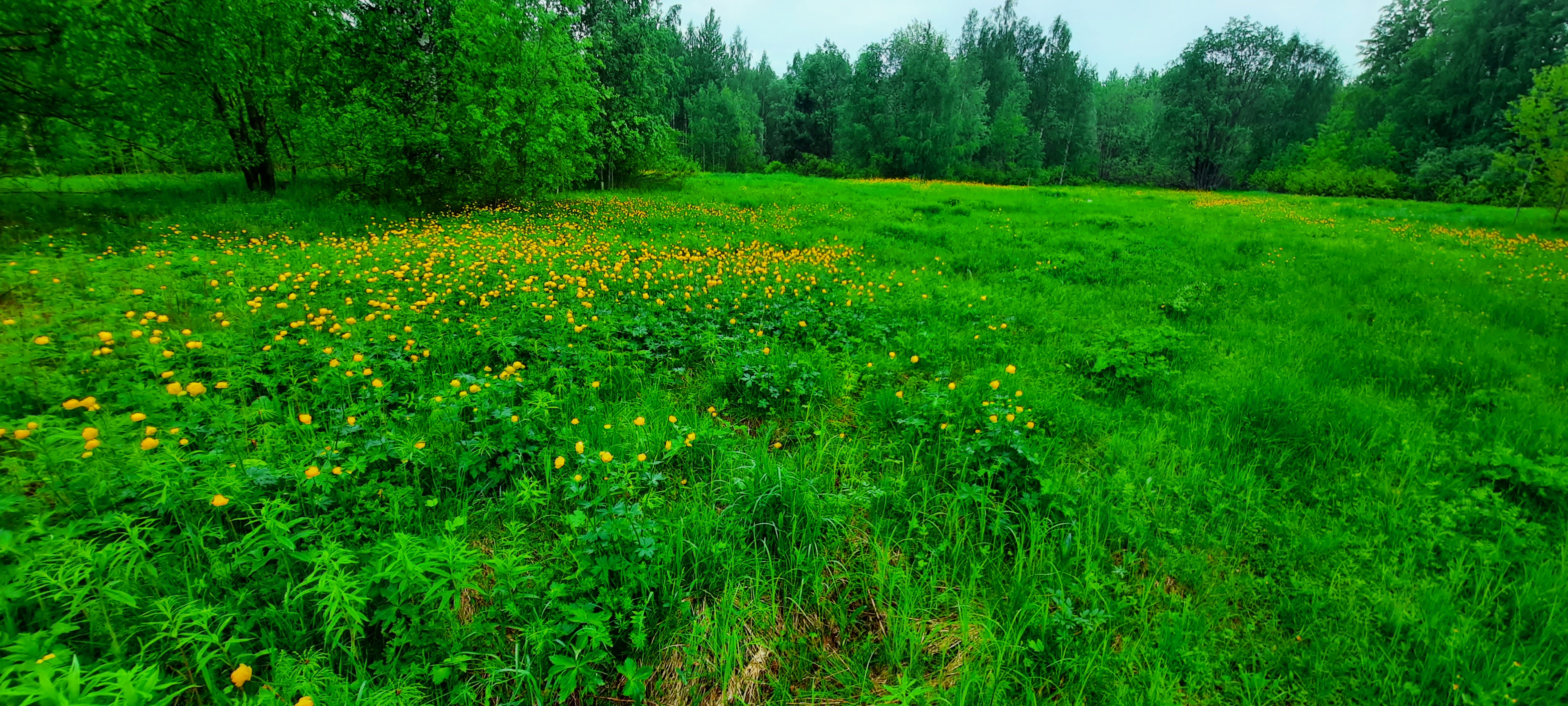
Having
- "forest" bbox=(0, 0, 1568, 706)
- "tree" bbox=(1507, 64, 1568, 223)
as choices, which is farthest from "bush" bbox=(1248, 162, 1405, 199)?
"forest" bbox=(0, 0, 1568, 706)

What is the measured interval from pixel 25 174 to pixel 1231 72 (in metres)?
68.3

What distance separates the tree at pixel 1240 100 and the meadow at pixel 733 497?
51.1m

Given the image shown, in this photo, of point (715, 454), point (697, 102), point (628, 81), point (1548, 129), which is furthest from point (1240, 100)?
point (715, 454)

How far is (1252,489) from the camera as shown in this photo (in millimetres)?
3199

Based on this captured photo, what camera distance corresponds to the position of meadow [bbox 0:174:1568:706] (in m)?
1.91

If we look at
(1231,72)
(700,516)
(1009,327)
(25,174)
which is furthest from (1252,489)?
(1231,72)

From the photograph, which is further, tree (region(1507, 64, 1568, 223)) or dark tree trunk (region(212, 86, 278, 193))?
tree (region(1507, 64, 1568, 223))

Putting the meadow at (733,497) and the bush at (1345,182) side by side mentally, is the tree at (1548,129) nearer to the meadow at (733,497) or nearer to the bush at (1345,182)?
the meadow at (733,497)

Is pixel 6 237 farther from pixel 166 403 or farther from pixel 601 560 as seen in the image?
pixel 601 560

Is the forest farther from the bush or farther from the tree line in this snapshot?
the bush

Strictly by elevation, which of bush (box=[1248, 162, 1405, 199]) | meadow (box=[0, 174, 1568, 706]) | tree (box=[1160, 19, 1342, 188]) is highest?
tree (box=[1160, 19, 1342, 188])

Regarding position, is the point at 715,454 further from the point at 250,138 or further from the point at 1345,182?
the point at 1345,182

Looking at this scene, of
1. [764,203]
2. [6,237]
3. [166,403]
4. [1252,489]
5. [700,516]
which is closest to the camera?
[700,516]

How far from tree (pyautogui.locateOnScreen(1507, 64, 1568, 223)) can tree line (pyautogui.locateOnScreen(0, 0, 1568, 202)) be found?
1.15ft
